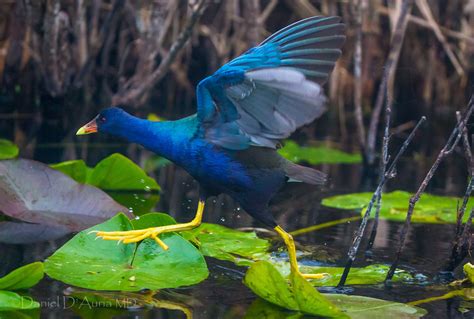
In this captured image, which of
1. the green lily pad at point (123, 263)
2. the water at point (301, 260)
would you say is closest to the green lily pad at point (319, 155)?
the water at point (301, 260)

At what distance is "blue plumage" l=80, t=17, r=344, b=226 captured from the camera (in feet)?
9.75

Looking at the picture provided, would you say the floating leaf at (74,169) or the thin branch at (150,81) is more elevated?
the thin branch at (150,81)

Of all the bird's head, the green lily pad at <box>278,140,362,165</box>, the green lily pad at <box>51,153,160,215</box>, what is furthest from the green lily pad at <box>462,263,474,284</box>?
the green lily pad at <box>278,140,362,165</box>

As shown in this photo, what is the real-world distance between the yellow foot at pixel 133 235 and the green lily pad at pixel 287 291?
15.1 inches

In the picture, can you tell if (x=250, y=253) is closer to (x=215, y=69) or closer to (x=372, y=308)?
(x=372, y=308)

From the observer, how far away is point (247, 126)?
122 inches

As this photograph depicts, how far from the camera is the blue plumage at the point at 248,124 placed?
2971 mm

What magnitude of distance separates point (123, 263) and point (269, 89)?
0.72 m

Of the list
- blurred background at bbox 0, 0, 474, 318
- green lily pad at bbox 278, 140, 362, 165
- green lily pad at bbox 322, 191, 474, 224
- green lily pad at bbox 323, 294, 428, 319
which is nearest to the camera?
green lily pad at bbox 323, 294, 428, 319

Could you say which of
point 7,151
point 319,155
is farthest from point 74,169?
point 319,155

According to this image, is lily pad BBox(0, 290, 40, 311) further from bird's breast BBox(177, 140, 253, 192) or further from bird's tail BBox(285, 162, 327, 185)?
bird's tail BBox(285, 162, 327, 185)

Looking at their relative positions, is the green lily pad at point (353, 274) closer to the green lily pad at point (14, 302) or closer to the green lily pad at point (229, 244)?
the green lily pad at point (229, 244)

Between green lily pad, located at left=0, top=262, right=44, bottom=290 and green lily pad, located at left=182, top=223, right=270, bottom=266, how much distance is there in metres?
0.85

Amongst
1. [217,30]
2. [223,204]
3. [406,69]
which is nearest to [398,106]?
[406,69]
